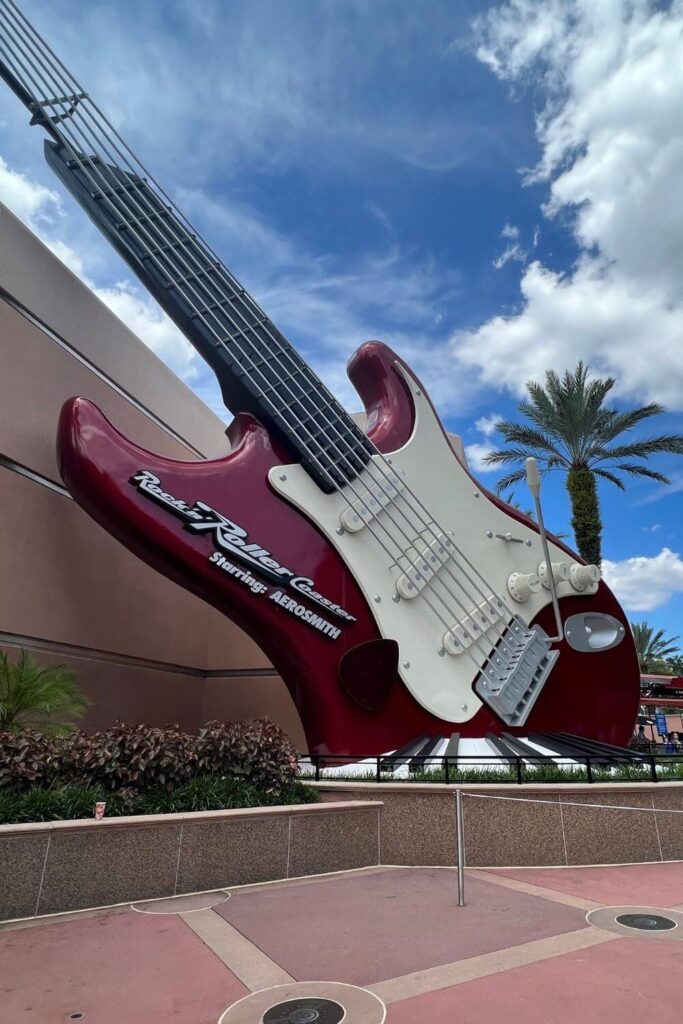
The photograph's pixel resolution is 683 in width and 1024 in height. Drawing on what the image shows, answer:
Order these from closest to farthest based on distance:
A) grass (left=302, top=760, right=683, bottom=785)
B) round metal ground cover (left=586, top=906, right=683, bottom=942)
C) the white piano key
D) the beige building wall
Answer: round metal ground cover (left=586, top=906, right=683, bottom=942), grass (left=302, top=760, right=683, bottom=785), the white piano key, the beige building wall

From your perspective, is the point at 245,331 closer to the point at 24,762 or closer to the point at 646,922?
the point at 24,762

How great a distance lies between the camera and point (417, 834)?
24.6 ft

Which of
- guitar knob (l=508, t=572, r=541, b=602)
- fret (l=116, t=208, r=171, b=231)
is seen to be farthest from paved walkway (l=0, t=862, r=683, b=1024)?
fret (l=116, t=208, r=171, b=231)

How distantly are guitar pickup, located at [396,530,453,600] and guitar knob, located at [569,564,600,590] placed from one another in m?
2.64

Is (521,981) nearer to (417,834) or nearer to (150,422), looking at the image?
(417,834)

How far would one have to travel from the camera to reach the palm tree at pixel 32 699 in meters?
7.93

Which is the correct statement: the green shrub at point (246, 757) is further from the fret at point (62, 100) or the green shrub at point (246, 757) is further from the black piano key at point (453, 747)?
the fret at point (62, 100)

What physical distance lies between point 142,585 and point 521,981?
10.4m

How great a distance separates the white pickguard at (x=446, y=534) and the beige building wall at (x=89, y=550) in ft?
13.1

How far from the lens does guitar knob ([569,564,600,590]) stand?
12.2m

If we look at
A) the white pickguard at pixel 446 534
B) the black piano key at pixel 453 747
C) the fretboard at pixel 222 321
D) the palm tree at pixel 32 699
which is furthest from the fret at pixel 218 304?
the black piano key at pixel 453 747

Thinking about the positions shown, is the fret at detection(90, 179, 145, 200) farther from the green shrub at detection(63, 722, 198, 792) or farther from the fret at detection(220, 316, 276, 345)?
the green shrub at detection(63, 722, 198, 792)

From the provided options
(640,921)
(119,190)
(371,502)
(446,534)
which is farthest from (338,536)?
(119,190)

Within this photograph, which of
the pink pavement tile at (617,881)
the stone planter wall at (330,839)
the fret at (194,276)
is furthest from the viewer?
the fret at (194,276)
